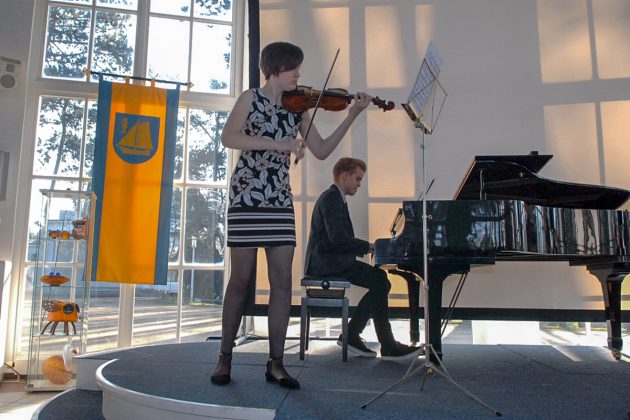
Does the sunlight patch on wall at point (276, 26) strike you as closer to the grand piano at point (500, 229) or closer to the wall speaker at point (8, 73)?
the wall speaker at point (8, 73)

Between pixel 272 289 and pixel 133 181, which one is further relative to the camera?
pixel 133 181

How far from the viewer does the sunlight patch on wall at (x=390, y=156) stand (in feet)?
14.3

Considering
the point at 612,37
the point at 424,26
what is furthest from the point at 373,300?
the point at 612,37

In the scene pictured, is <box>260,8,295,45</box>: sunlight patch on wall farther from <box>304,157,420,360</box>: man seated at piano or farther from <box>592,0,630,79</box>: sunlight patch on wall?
<box>592,0,630,79</box>: sunlight patch on wall

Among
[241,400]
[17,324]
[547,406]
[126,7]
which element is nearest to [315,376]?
[241,400]

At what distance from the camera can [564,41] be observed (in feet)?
14.5

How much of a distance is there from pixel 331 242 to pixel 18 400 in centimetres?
247

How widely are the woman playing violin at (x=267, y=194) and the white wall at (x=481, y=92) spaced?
2.37m

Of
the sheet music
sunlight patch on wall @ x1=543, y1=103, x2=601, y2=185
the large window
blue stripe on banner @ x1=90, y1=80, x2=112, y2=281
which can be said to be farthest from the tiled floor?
sunlight patch on wall @ x1=543, y1=103, x2=601, y2=185

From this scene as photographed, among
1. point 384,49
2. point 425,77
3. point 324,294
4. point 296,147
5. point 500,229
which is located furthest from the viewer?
point 384,49

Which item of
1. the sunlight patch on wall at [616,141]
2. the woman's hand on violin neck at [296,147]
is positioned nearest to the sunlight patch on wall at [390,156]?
the sunlight patch on wall at [616,141]

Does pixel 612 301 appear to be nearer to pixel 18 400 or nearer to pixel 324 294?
pixel 324 294

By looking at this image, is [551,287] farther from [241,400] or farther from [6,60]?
[6,60]

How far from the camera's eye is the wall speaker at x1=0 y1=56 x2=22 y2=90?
167 inches
